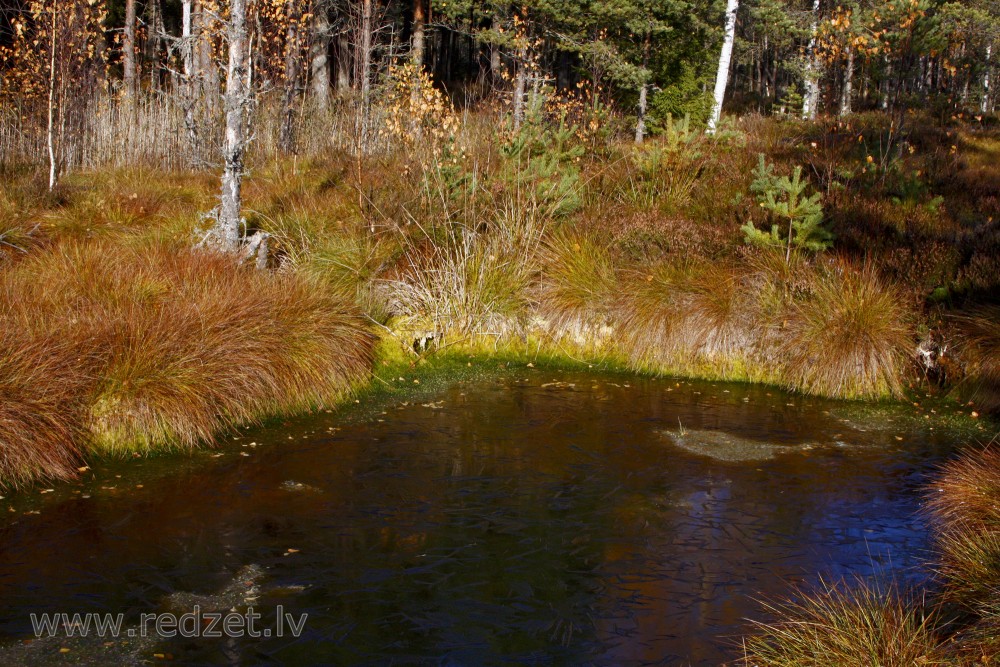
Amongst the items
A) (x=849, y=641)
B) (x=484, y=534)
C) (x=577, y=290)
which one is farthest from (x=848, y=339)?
(x=849, y=641)

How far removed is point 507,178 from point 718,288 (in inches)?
105

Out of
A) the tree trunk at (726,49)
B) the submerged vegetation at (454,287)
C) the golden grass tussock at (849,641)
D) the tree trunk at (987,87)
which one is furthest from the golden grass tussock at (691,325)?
the tree trunk at (987,87)

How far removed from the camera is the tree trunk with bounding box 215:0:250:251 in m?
8.06

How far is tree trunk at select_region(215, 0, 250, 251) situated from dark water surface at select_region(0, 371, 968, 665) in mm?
2633

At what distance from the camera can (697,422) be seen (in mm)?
7316

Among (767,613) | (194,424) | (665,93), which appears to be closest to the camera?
(767,613)

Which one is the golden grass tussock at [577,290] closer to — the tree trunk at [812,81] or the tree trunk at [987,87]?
the tree trunk at [812,81]

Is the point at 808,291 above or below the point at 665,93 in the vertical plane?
below

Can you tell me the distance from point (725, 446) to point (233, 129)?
5508mm

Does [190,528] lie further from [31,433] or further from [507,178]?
[507,178]

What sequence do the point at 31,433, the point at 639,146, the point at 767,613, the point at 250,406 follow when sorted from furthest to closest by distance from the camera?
1. the point at 639,146
2. the point at 250,406
3. the point at 31,433
4. the point at 767,613

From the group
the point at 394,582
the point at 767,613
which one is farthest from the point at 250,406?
the point at 767,613

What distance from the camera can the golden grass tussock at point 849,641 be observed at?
343 cm

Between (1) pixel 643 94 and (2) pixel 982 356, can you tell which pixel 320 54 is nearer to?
(1) pixel 643 94
